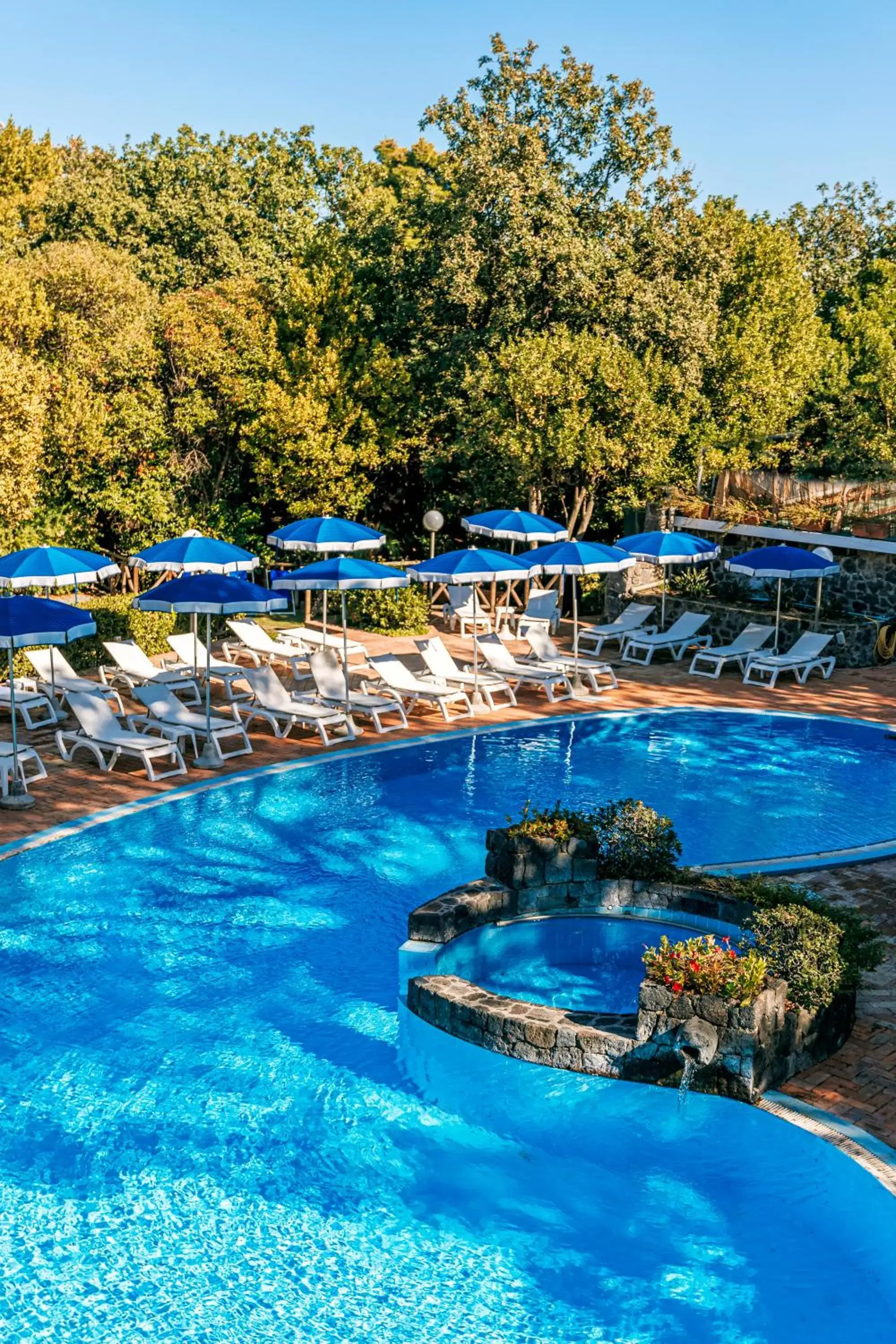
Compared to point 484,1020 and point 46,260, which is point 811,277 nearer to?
point 46,260

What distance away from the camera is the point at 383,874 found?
43.7ft

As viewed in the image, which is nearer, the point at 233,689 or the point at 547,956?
the point at 547,956

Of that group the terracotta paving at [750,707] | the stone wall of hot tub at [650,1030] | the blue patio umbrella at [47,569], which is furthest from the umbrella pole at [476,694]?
the stone wall of hot tub at [650,1030]

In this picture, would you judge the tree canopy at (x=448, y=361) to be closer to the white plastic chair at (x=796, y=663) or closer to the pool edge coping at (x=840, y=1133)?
the white plastic chair at (x=796, y=663)

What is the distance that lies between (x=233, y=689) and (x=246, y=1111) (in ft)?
39.7

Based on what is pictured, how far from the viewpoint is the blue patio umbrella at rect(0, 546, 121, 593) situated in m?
17.6

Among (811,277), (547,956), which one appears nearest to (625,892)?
(547,956)

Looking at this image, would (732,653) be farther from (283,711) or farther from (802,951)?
(802,951)

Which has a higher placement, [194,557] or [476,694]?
[194,557]

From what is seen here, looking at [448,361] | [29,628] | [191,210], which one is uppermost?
[191,210]

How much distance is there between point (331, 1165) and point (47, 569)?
11707 millimetres

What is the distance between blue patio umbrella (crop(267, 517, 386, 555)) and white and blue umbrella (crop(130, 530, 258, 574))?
1242 mm

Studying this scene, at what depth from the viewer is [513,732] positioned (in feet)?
62.3

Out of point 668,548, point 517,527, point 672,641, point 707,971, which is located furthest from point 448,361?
point 707,971
